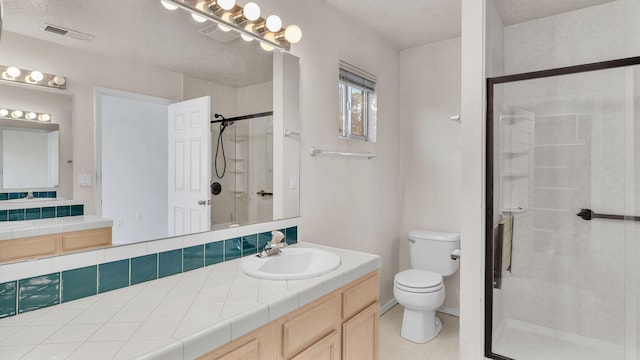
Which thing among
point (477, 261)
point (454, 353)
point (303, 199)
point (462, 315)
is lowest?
point (454, 353)

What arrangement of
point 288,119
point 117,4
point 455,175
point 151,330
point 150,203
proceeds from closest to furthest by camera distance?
point 151,330 → point 117,4 → point 150,203 → point 288,119 → point 455,175

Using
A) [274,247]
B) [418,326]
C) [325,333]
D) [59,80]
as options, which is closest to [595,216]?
[418,326]

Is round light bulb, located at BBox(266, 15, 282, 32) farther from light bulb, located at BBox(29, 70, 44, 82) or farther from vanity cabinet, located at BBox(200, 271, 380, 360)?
vanity cabinet, located at BBox(200, 271, 380, 360)

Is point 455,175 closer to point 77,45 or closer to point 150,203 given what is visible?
point 150,203

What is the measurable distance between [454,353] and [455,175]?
4.77 feet

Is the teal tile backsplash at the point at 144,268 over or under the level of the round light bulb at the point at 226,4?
under

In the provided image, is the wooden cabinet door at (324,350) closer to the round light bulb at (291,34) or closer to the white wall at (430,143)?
the round light bulb at (291,34)

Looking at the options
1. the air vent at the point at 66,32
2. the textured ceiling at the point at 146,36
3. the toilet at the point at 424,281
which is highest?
the textured ceiling at the point at 146,36

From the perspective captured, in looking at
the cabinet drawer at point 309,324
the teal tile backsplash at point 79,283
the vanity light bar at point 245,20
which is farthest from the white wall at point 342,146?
the teal tile backsplash at point 79,283

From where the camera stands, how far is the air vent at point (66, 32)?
116cm

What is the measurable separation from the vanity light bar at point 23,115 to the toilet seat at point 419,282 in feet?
7.62

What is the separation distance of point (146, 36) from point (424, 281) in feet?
7.70

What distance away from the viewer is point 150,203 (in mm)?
1444

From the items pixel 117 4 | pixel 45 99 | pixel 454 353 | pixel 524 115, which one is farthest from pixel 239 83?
pixel 454 353
